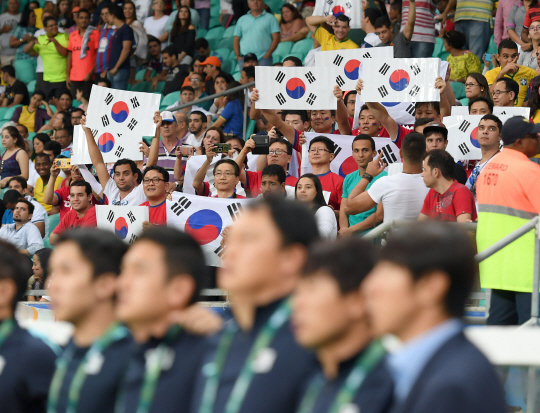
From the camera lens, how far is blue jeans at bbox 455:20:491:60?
33.2 feet

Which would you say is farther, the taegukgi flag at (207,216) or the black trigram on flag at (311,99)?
the black trigram on flag at (311,99)

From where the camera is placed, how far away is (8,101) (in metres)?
13.7

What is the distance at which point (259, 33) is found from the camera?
1162 cm

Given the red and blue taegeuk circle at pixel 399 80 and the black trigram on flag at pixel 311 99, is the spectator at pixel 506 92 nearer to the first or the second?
the red and blue taegeuk circle at pixel 399 80

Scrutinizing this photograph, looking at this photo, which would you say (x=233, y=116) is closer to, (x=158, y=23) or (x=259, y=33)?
(x=259, y=33)

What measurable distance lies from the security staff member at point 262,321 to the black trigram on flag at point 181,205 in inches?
193

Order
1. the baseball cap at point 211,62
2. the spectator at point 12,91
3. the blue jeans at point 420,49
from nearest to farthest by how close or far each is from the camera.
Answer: the blue jeans at point 420,49 → the baseball cap at point 211,62 → the spectator at point 12,91

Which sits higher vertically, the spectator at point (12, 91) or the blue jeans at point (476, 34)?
the blue jeans at point (476, 34)

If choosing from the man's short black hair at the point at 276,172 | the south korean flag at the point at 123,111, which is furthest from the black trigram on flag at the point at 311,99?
the man's short black hair at the point at 276,172

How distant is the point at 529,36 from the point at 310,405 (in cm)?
794

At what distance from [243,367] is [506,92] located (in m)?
6.22

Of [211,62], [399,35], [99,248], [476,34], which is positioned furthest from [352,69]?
[99,248]

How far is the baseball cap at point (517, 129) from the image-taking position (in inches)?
183

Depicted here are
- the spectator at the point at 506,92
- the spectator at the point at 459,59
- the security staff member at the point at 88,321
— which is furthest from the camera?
the spectator at the point at 459,59
